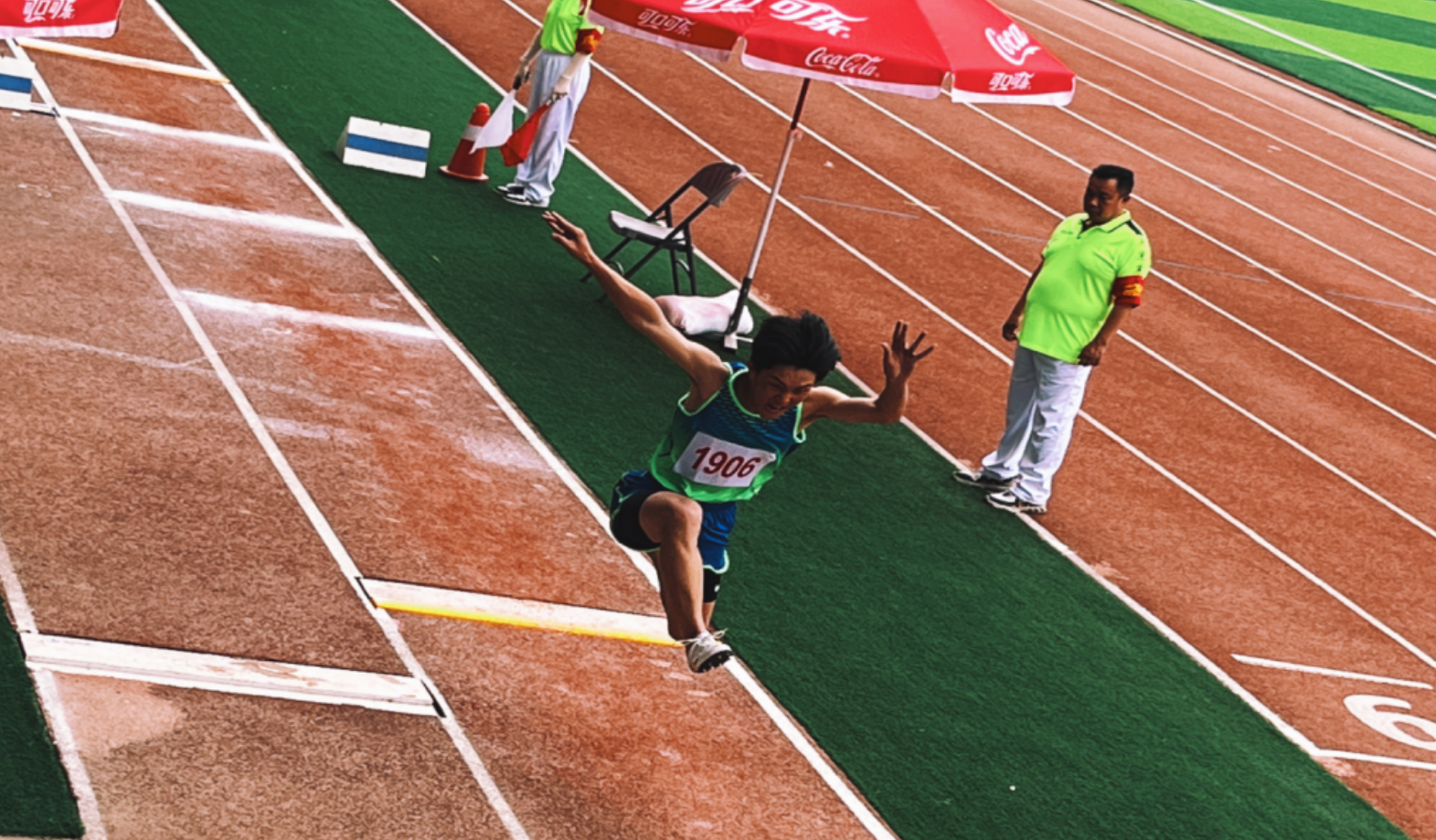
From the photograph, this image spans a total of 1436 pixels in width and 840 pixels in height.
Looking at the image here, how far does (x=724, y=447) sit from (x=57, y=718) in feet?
8.52

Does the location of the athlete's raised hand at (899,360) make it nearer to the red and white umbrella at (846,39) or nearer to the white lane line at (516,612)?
the white lane line at (516,612)

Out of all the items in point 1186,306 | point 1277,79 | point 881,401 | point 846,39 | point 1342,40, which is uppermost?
point 1342,40

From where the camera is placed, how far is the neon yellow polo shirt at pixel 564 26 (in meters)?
13.2

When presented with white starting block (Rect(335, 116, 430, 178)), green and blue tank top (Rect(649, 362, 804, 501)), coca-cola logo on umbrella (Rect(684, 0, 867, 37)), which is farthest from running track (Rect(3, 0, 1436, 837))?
coca-cola logo on umbrella (Rect(684, 0, 867, 37))

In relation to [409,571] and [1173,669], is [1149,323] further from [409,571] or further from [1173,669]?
[409,571]

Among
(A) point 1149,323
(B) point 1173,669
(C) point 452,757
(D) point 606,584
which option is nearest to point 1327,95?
(A) point 1149,323

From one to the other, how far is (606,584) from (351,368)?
8.30ft

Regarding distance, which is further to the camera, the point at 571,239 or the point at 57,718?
the point at 571,239

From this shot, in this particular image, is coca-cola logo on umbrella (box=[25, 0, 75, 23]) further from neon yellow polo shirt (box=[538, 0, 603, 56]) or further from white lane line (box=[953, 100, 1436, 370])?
white lane line (box=[953, 100, 1436, 370])

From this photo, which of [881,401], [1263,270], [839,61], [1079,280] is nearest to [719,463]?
[881,401]

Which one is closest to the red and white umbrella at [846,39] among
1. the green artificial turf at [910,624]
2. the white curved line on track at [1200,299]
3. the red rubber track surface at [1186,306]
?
the green artificial turf at [910,624]

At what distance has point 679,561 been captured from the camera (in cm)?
593

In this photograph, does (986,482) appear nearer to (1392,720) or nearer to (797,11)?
(1392,720)

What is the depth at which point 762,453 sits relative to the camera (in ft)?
20.4
